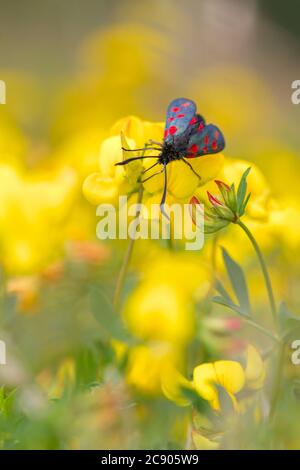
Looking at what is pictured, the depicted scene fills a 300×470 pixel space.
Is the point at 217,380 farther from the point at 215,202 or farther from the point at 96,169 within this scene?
the point at 96,169

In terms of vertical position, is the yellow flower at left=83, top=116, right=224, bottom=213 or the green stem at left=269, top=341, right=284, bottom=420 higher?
the yellow flower at left=83, top=116, right=224, bottom=213

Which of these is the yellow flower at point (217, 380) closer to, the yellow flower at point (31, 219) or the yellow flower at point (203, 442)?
the yellow flower at point (203, 442)

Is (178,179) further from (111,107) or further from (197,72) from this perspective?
(197,72)

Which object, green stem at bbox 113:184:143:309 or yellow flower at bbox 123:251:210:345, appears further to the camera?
yellow flower at bbox 123:251:210:345

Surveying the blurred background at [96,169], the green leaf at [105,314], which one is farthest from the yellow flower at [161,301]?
the green leaf at [105,314]

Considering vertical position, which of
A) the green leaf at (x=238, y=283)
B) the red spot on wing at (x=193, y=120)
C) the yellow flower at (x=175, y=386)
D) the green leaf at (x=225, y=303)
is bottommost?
the yellow flower at (x=175, y=386)

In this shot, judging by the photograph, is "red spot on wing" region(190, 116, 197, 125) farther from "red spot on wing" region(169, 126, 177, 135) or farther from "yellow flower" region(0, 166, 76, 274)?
"yellow flower" region(0, 166, 76, 274)

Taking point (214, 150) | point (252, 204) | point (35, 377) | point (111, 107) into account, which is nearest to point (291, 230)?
point (252, 204)

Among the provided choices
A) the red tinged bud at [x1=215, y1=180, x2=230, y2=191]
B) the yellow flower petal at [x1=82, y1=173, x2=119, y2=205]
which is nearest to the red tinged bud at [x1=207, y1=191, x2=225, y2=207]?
the red tinged bud at [x1=215, y1=180, x2=230, y2=191]
